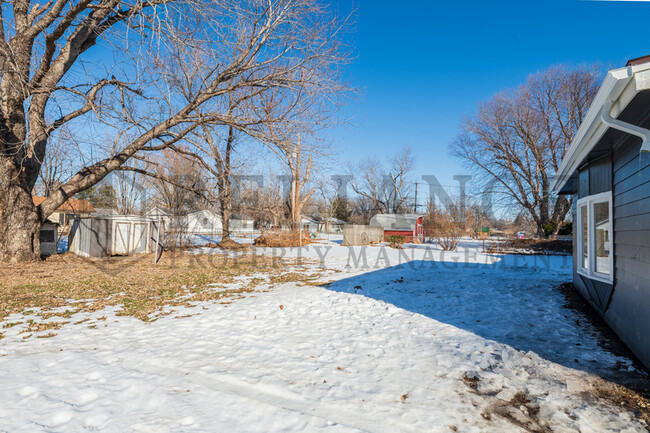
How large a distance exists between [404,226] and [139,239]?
1708 cm

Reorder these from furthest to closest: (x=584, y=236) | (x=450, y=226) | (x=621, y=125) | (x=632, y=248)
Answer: (x=450, y=226), (x=584, y=236), (x=632, y=248), (x=621, y=125)

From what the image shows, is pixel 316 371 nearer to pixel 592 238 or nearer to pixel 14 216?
pixel 592 238

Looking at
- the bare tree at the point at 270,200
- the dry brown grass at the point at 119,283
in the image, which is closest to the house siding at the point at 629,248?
the dry brown grass at the point at 119,283

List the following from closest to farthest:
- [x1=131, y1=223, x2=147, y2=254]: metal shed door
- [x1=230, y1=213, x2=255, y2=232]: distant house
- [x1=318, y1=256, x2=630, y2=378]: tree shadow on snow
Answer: [x1=318, y1=256, x2=630, y2=378]: tree shadow on snow < [x1=131, y1=223, x2=147, y2=254]: metal shed door < [x1=230, y1=213, x2=255, y2=232]: distant house

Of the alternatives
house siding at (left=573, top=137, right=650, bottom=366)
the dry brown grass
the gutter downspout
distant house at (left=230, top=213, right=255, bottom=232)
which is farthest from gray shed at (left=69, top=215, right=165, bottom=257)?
distant house at (left=230, top=213, right=255, bottom=232)

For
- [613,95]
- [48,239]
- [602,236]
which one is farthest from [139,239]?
[613,95]

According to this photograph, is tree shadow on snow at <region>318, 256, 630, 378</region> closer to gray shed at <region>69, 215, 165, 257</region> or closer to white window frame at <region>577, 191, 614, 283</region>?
white window frame at <region>577, 191, 614, 283</region>

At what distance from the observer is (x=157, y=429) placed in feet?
7.11

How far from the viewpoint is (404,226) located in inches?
970

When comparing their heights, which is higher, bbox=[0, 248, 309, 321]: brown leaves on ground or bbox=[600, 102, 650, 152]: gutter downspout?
bbox=[600, 102, 650, 152]: gutter downspout

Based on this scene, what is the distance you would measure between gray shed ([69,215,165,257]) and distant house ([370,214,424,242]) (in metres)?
14.6

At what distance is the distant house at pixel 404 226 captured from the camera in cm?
2402

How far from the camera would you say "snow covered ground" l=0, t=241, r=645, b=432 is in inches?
91.8

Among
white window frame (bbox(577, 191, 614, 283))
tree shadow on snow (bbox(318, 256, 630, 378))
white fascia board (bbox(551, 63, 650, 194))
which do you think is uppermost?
white fascia board (bbox(551, 63, 650, 194))
